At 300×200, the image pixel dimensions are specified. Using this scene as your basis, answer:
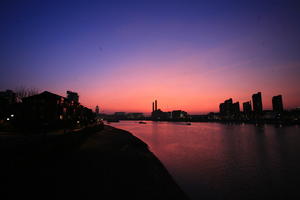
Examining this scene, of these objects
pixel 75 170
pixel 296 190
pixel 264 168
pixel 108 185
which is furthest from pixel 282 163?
pixel 75 170

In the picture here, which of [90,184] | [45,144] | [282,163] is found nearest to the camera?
[90,184]

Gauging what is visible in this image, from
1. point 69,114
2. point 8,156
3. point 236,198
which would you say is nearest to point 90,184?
point 8,156

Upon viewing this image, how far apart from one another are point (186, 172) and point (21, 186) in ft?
51.5

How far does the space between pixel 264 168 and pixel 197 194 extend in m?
13.3

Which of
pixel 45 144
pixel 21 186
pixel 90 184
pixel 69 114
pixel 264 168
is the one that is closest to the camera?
pixel 21 186

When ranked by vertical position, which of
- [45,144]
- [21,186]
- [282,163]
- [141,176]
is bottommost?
[282,163]

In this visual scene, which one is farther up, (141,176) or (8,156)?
(8,156)

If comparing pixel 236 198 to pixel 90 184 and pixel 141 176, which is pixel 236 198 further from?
pixel 90 184

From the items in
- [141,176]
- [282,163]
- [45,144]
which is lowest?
[282,163]

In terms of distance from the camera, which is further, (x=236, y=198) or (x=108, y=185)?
(x=236, y=198)

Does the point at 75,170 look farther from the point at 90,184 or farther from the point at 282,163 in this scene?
the point at 282,163

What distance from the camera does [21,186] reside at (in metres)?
10.2

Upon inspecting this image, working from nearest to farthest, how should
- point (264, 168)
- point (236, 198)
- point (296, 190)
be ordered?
1. point (236, 198)
2. point (296, 190)
3. point (264, 168)

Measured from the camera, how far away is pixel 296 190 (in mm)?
14484
